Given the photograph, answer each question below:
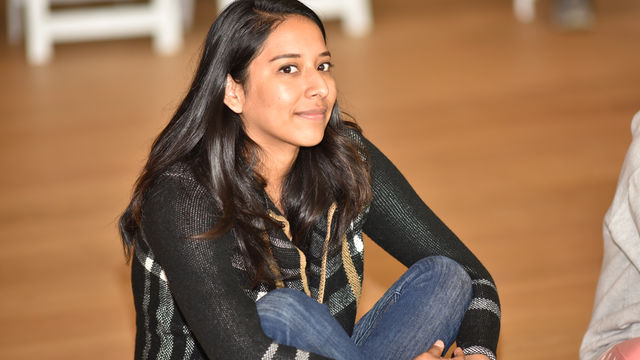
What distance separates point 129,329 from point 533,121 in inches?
83.6

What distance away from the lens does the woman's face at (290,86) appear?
159 centimetres

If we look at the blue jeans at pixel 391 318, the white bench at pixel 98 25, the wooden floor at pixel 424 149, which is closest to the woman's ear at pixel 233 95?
the blue jeans at pixel 391 318

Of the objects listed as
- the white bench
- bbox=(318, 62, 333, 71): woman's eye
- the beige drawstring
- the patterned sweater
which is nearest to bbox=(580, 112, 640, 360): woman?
the patterned sweater

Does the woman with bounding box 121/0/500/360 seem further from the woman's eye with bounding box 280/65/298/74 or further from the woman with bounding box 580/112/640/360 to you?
the woman with bounding box 580/112/640/360

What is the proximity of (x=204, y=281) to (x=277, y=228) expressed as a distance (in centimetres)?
22

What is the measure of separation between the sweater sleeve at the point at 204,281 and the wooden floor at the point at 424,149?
3.25 ft

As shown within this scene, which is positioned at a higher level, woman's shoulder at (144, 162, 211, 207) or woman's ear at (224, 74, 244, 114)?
woman's ear at (224, 74, 244, 114)

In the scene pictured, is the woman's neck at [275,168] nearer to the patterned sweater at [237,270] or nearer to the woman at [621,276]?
the patterned sweater at [237,270]

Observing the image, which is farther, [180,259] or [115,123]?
[115,123]

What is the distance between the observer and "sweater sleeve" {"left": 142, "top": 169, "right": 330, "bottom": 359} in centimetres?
142

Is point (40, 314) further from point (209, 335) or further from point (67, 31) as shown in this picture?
point (67, 31)

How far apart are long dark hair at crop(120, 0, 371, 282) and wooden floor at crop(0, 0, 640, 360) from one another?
2.71ft

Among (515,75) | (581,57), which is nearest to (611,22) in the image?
(581,57)

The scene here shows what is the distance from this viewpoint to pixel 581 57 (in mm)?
4801
